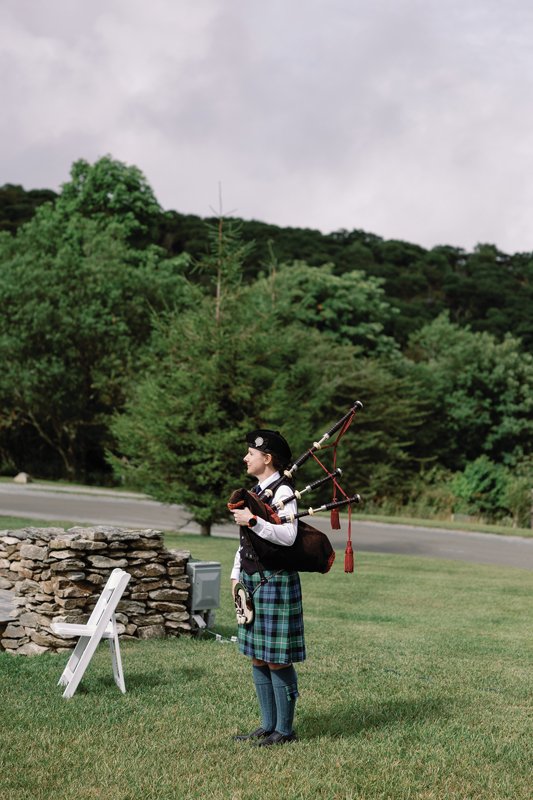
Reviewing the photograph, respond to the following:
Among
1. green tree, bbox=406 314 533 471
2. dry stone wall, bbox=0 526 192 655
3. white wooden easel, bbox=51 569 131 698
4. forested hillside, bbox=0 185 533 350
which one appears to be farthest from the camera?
forested hillside, bbox=0 185 533 350

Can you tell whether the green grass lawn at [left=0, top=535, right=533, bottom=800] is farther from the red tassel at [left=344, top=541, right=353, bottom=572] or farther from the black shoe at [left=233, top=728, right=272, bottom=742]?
the red tassel at [left=344, top=541, right=353, bottom=572]

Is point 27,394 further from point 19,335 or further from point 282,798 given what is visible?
point 282,798

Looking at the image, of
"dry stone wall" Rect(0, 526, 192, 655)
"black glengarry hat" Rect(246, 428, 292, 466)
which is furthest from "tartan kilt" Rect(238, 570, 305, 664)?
"dry stone wall" Rect(0, 526, 192, 655)

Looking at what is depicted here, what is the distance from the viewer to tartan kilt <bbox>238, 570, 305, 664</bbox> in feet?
19.4

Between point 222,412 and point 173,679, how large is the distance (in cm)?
1345

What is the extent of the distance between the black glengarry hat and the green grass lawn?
182 cm

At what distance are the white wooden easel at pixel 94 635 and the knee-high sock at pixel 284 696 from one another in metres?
1.77

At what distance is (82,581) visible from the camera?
9.27 m

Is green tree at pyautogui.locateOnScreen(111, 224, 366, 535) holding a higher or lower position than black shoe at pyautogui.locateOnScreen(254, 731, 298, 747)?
higher

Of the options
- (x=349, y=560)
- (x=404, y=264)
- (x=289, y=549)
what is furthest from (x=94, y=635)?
(x=404, y=264)

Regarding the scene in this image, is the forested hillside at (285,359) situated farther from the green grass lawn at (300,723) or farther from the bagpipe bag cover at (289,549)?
the bagpipe bag cover at (289,549)

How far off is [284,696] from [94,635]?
1918 millimetres

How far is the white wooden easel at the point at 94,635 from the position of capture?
281 inches

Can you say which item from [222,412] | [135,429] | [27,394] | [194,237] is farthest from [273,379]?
[194,237]
